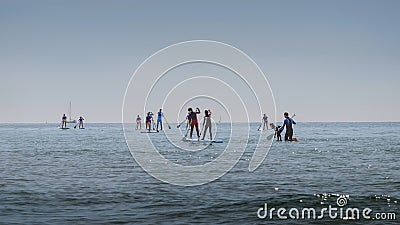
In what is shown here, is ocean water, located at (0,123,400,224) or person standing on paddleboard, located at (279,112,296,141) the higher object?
person standing on paddleboard, located at (279,112,296,141)

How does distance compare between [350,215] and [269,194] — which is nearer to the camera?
[350,215]

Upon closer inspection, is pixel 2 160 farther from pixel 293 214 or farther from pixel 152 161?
pixel 293 214

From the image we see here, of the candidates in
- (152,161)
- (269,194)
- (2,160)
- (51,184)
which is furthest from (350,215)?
(2,160)

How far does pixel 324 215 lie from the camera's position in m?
8.79

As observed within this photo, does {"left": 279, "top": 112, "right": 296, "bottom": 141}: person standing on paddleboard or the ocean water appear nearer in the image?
the ocean water

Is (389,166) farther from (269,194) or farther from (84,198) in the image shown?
(84,198)

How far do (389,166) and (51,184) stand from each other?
10.9m

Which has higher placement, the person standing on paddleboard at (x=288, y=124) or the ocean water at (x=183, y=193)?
the person standing on paddleboard at (x=288, y=124)

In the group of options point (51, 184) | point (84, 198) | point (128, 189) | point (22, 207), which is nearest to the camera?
point (22, 207)

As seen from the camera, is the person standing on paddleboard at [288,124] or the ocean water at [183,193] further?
the person standing on paddleboard at [288,124]

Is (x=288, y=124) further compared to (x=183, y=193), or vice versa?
(x=288, y=124)

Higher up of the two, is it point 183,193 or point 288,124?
point 288,124

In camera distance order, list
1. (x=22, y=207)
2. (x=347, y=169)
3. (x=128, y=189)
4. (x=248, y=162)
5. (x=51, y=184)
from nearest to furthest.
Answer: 1. (x=22, y=207)
2. (x=128, y=189)
3. (x=51, y=184)
4. (x=347, y=169)
5. (x=248, y=162)

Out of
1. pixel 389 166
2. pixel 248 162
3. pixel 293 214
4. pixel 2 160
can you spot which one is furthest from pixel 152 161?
pixel 293 214
